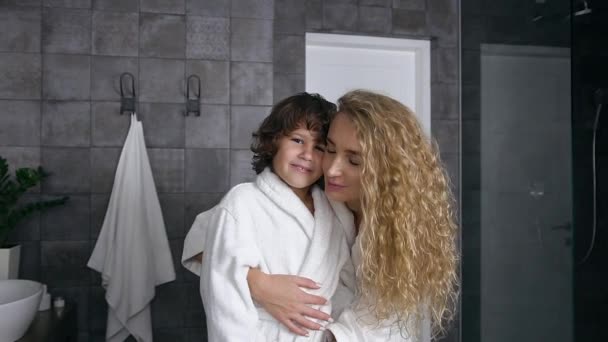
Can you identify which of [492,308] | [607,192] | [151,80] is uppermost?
[151,80]

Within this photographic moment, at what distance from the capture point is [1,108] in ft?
6.20

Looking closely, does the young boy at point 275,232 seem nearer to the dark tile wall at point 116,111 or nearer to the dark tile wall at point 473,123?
the dark tile wall at point 473,123

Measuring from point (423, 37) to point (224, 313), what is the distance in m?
2.21

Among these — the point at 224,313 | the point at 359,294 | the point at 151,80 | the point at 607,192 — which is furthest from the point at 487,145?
the point at 151,80

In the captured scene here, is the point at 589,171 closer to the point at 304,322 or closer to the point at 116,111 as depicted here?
the point at 304,322

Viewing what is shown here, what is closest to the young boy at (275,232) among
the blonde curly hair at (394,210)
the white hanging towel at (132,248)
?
the blonde curly hair at (394,210)

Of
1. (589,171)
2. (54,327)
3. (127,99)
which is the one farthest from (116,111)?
(589,171)

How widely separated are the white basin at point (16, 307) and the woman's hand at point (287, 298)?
0.78m

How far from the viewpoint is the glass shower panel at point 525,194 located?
4.20 feet

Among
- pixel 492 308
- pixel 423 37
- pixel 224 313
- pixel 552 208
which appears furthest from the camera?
pixel 423 37

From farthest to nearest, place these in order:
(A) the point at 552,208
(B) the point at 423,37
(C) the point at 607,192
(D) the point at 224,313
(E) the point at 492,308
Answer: (B) the point at 423,37
(E) the point at 492,308
(A) the point at 552,208
(C) the point at 607,192
(D) the point at 224,313

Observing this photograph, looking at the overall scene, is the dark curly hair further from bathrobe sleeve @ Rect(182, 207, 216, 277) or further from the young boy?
bathrobe sleeve @ Rect(182, 207, 216, 277)

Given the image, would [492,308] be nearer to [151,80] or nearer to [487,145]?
[487,145]

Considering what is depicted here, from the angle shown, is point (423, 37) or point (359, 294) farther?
point (423, 37)
